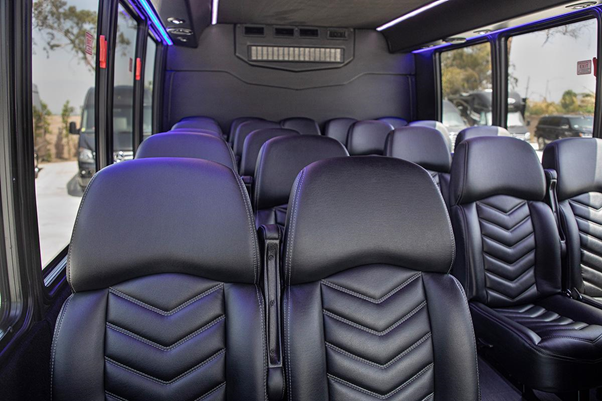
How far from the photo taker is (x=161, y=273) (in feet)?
4.89

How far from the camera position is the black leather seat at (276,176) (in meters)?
2.74

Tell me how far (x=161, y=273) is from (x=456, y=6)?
212 inches

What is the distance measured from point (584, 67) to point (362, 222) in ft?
14.1

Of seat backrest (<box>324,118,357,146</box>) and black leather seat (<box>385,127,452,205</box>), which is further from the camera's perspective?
seat backrest (<box>324,118,357,146</box>)

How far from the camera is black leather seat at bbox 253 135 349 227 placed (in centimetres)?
274

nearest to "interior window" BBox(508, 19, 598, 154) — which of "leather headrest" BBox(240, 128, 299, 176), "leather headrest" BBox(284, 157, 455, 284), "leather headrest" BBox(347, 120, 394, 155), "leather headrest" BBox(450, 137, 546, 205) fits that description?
"leather headrest" BBox(347, 120, 394, 155)

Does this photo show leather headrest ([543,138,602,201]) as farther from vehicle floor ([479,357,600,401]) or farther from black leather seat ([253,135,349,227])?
black leather seat ([253,135,349,227])

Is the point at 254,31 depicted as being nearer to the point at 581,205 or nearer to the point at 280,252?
the point at 581,205

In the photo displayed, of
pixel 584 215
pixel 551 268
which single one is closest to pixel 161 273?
pixel 551 268

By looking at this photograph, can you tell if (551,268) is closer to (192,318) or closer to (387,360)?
(387,360)

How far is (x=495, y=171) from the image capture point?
2.62 m

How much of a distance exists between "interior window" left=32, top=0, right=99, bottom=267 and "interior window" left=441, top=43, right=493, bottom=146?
506 cm

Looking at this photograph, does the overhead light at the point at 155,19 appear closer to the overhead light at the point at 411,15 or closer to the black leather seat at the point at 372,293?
the overhead light at the point at 411,15

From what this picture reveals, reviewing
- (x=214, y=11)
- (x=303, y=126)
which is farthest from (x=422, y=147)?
(x=214, y=11)
